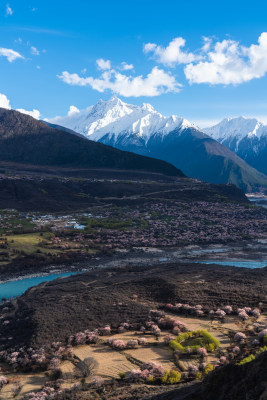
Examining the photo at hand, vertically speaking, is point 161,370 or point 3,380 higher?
point 161,370

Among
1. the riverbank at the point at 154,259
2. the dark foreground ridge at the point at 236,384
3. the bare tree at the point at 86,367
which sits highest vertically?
the dark foreground ridge at the point at 236,384

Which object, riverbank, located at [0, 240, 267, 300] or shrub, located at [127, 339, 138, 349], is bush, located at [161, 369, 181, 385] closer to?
shrub, located at [127, 339, 138, 349]

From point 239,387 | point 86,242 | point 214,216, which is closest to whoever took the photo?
point 239,387

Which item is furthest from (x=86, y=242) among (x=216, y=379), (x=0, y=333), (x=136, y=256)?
(x=216, y=379)

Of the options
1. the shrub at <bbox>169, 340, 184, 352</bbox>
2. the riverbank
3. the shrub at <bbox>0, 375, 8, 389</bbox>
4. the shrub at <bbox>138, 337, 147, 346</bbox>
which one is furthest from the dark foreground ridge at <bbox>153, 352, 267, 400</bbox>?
the riverbank

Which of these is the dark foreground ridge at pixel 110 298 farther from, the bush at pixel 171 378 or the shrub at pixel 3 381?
the bush at pixel 171 378

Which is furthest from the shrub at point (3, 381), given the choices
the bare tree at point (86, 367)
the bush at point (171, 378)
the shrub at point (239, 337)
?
the shrub at point (239, 337)

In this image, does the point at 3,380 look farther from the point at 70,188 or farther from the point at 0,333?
the point at 70,188

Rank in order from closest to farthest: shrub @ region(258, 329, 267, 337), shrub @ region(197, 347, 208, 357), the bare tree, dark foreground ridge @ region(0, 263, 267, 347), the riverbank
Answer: the bare tree
shrub @ region(197, 347, 208, 357)
shrub @ region(258, 329, 267, 337)
dark foreground ridge @ region(0, 263, 267, 347)
the riverbank

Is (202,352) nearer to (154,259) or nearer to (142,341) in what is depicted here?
(142,341)
